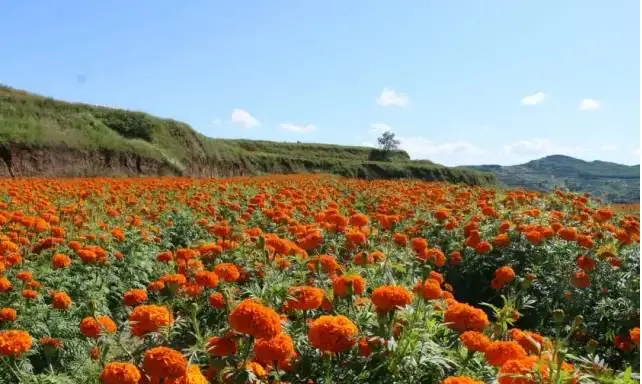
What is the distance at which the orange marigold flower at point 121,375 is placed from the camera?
1.94m

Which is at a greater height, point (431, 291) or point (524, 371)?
point (431, 291)

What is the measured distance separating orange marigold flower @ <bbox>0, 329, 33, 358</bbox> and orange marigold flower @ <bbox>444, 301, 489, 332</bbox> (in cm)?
198

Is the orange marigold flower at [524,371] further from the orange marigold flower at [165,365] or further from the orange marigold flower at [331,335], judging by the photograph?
the orange marigold flower at [165,365]

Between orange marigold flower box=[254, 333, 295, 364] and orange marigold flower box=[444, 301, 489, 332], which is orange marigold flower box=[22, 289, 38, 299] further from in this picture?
orange marigold flower box=[444, 301, 489, 332]

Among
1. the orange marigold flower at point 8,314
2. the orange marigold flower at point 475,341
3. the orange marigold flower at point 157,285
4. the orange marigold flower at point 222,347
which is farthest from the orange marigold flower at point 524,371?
the orange marigold flower at point 8,314

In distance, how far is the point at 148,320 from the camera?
259cm

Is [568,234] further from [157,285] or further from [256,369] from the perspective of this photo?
[256,369]

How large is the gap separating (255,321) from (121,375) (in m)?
0.50

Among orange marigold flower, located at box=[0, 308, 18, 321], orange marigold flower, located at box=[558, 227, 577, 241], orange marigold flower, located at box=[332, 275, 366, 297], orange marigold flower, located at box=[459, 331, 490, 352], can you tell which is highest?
orange marigold flower, located at box=[558, 227, 577, 241]

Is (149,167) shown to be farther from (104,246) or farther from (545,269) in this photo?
(545,269)

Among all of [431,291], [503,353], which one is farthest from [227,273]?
[503,353]

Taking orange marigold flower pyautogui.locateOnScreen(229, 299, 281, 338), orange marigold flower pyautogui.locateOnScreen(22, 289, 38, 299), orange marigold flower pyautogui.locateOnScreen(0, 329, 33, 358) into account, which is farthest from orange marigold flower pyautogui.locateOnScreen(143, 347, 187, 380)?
orange marigold flower pyautogui.locateOnScreen(22, 289, 38, 299)

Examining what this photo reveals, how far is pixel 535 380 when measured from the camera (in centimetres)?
195

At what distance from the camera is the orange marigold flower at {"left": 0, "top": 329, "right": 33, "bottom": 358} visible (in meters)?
2.57
